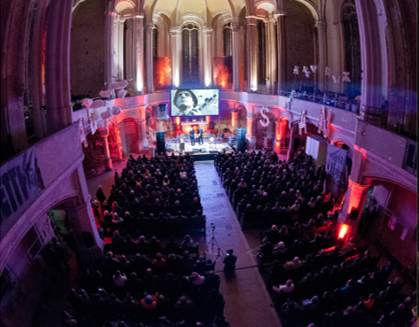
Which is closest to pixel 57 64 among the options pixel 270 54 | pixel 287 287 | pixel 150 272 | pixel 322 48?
pixel 150 272

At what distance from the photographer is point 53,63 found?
9.98 m

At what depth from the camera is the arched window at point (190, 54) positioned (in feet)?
92.9

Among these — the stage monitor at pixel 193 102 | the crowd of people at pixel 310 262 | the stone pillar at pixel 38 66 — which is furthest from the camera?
Answer: the stage monitor at pixel 193 102

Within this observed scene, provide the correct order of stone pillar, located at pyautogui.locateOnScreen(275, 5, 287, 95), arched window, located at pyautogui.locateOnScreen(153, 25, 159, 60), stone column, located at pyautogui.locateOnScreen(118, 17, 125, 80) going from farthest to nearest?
arched window, located at pyautogui.locateOnScreen(153, 25, 159, 60)
stone pillar, located at pyautogui.locateOnScreen(275, 5, 287, 95)
stone column, located at pyautogui.locateOnScreen(118, 17, 125, 80)

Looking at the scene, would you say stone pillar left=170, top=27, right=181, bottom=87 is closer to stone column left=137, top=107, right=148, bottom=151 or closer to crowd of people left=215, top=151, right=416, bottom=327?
stone column left=137, top=107, right=148, bottom=151

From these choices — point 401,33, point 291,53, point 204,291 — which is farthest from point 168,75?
point 204,291

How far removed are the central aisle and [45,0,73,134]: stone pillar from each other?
24.1 ft

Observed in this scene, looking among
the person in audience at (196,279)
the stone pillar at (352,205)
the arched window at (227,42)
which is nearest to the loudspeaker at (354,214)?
the stone pillar at (352,205)

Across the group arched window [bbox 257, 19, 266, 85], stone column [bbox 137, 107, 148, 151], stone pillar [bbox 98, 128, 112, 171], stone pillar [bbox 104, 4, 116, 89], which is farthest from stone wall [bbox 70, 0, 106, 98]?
arched window [bbox 257, 19, 266, 85]

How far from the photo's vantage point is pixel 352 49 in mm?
19766

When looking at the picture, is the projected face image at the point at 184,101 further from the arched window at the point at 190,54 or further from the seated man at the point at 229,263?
the seated man at the point at 229,263

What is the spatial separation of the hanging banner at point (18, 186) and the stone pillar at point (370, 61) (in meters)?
10.9

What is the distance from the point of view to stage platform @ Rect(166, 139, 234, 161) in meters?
23.2

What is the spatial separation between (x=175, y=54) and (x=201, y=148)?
9548 mm
